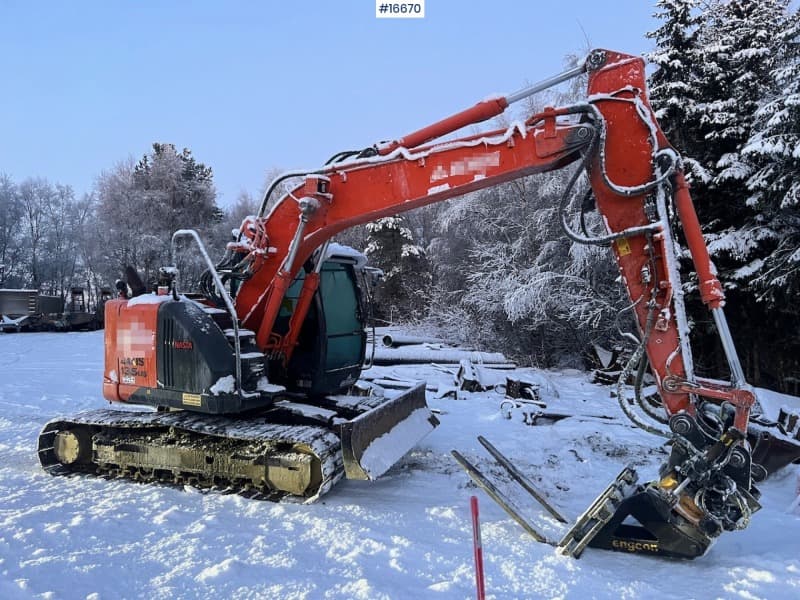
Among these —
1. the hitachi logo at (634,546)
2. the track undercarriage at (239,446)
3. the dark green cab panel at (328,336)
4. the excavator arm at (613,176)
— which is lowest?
the hitachi logo at (634,546)

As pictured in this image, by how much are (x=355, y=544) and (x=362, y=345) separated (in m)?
2.98

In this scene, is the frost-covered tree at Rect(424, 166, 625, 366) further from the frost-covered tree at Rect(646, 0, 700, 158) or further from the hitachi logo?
the hitachi logo

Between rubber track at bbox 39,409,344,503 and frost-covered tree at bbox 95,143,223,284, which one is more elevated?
frost-covered tree at bbox 95,143,223,284

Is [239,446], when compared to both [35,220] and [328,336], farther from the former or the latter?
[35,220]

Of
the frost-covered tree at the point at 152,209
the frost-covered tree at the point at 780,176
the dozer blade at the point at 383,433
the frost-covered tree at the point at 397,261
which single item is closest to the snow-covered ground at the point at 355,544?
the dozer blade at the point at 383,433

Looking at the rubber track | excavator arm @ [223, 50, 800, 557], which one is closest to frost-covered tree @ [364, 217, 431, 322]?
the rubber track

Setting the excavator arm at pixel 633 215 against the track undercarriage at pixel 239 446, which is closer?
the excavator arm at pixel 633 215

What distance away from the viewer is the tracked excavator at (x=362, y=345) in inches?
142

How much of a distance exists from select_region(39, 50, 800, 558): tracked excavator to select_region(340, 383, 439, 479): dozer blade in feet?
0.07

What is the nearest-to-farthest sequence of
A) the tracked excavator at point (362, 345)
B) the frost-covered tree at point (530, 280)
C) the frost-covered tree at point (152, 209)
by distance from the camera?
the tracked excavator at point (362, 345), the frost-covered tree at point (530, 280), the frost-covered tree at point (152, 209)

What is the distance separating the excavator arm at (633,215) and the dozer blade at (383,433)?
1.70m

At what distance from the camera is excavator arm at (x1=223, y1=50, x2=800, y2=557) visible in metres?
3.50

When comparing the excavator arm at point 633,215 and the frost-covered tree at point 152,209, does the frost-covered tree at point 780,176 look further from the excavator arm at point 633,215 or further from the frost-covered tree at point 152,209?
the frost-covered tree at point 152,209

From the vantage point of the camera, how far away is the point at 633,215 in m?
3.98
